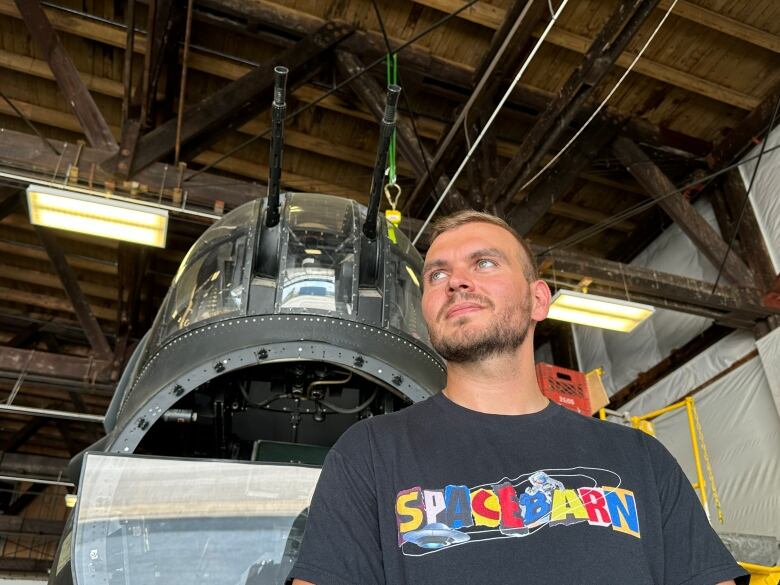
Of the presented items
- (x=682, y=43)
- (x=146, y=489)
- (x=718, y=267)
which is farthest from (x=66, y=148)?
(x=718, y=267)

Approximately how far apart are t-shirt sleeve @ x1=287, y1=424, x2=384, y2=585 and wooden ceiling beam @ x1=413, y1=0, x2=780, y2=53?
6139mm

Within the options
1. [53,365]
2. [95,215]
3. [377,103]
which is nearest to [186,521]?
[95,215]

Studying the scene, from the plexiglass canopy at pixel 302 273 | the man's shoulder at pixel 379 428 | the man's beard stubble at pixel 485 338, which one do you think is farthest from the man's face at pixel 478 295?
the plexiglass canopy at pixel 302 273

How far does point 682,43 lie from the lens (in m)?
7.16

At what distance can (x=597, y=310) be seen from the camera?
7055 mm

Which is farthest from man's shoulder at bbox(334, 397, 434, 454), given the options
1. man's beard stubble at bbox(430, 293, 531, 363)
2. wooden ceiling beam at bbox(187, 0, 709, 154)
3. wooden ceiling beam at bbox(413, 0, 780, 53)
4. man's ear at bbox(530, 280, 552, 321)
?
wooden ceiling beam at bbox(187, 0, 709, 154)

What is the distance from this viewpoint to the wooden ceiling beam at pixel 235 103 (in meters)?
6.56

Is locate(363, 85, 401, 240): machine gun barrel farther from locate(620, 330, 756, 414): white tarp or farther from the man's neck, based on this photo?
locate(620, 330, 756, 414): white tarp

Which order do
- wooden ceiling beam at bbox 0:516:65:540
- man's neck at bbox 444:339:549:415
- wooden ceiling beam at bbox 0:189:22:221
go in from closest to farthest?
man's neck at bbox 444:339:549:415
wooden ceiling beam at bbox 0:189:22:221
wooden ceiling beam at bbox 0:516:65:540

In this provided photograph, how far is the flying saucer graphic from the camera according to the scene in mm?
1186

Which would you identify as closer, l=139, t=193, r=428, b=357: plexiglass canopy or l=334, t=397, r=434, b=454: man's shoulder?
l=334, t=397, r=434, b=454: man's shoulder

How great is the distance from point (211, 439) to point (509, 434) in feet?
7.32

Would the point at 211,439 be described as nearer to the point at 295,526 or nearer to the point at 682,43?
the point at 295,526

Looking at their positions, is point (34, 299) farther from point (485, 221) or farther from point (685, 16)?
point (485, 221)
